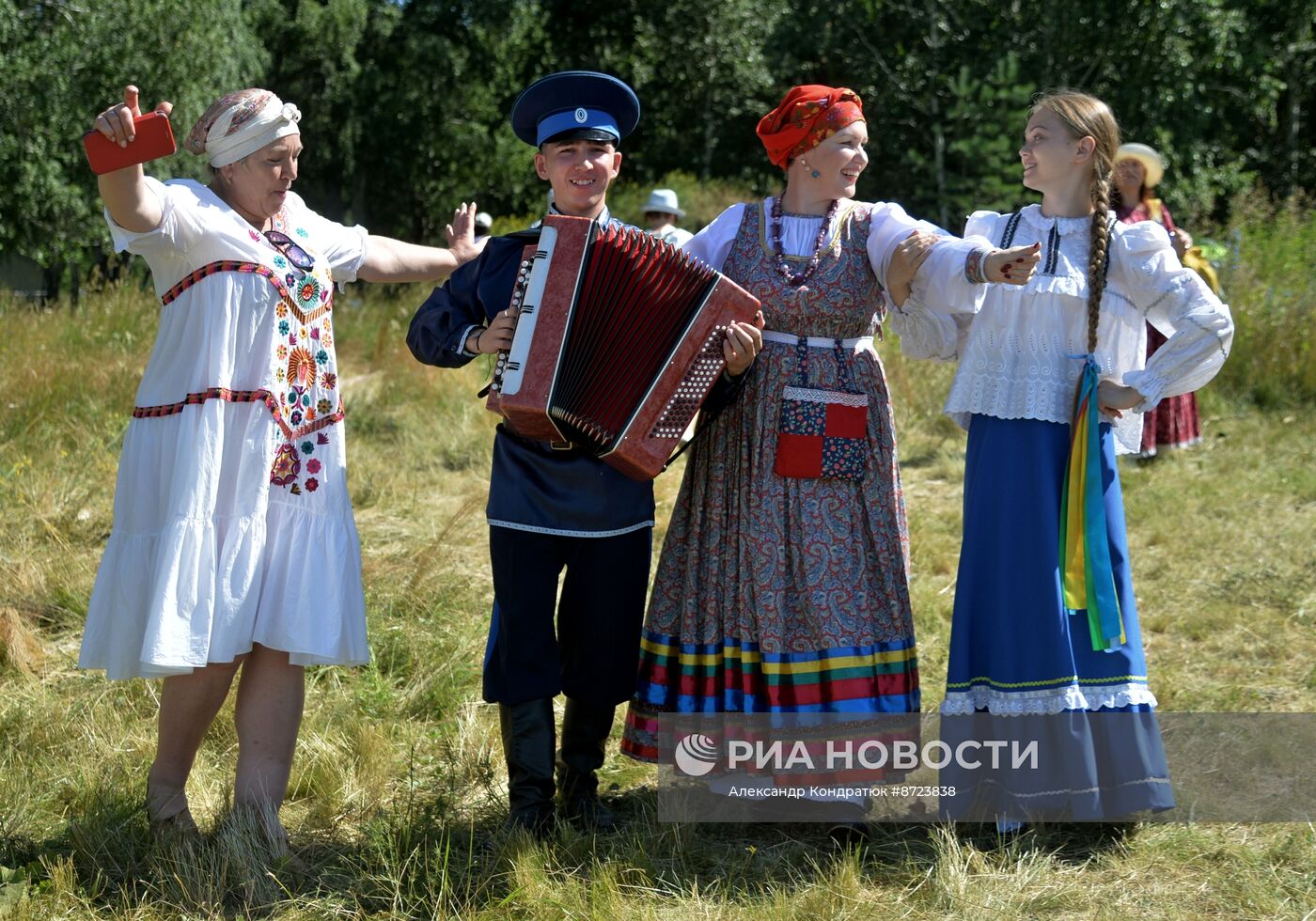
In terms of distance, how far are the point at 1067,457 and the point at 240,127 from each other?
2.21 metres

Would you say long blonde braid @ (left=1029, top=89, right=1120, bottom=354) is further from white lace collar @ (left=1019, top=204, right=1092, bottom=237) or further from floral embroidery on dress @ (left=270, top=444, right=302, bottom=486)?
floral embroidery on dress @ (left=270, top=444, right=302, bottom=486)

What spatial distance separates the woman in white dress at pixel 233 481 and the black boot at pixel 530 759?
1.50ft

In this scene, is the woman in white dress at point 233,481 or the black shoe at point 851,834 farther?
the black shoe at point 851,834

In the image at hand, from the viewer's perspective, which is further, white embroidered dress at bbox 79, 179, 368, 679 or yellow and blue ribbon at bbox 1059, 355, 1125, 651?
yellow and blue ribbon at bbox 1059, 355, 1125, 651

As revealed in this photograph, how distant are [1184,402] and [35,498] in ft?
20.0

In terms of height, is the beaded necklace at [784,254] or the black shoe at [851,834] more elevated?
the beaded necklace at [784,254]

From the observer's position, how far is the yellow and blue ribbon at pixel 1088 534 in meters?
3.17

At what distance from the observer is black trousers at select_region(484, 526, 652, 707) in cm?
→ 317

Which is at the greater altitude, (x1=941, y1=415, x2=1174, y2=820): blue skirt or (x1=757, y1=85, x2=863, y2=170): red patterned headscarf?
(x1=757, y1=85, x2=863, y2=170): red patterned headscarf

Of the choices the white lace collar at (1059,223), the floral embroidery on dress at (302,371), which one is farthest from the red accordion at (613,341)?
the white lace collar at (1059,223)

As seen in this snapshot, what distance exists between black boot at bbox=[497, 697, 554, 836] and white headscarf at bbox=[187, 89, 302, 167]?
4.93ft

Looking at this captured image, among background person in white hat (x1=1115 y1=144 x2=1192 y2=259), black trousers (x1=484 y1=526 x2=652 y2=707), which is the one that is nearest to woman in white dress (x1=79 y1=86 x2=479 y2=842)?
black trousers (x1=484 y1=526 x2=652 y2=707)

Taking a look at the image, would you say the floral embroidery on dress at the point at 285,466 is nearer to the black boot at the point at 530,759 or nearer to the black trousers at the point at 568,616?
the black trousers at the point at 568,616

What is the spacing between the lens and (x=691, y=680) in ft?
10.9
